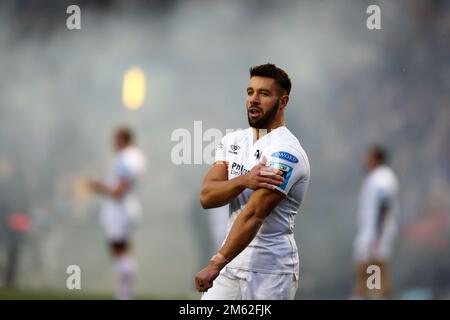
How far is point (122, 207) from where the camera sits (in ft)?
39.1

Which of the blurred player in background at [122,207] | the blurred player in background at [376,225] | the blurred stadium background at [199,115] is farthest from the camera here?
the blurred stadium background at [199,115]

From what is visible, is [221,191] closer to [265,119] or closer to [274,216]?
[274,216]

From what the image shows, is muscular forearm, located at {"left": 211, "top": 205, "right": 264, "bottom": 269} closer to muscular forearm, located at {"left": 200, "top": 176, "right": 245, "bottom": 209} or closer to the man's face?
muscular forearm, located at {"left": 200, "top": 176, "right": 245, "bottom": 209}

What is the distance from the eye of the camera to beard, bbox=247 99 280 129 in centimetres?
449

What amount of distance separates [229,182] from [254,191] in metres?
0.14

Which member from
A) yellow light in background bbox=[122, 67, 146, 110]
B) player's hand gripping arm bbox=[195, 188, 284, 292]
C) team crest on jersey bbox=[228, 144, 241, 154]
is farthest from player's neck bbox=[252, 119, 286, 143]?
yellow light in background bbox=[122, 67, 146, 110]

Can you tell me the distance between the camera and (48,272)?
1356 cm

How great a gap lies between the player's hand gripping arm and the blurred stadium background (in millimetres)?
9200

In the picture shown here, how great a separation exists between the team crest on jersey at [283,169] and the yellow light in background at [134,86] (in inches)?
399

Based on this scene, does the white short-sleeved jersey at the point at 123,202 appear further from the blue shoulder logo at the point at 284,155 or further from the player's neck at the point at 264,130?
the blue shoulder logo at the point at 284,155

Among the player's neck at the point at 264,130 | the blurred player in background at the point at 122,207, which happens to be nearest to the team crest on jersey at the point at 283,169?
the player's neck at the point at 264,130

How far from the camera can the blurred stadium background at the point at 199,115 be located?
13625 mm

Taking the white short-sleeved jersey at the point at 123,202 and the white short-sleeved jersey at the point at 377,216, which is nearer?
the white short-sleeved jersey at the point at 123,202
